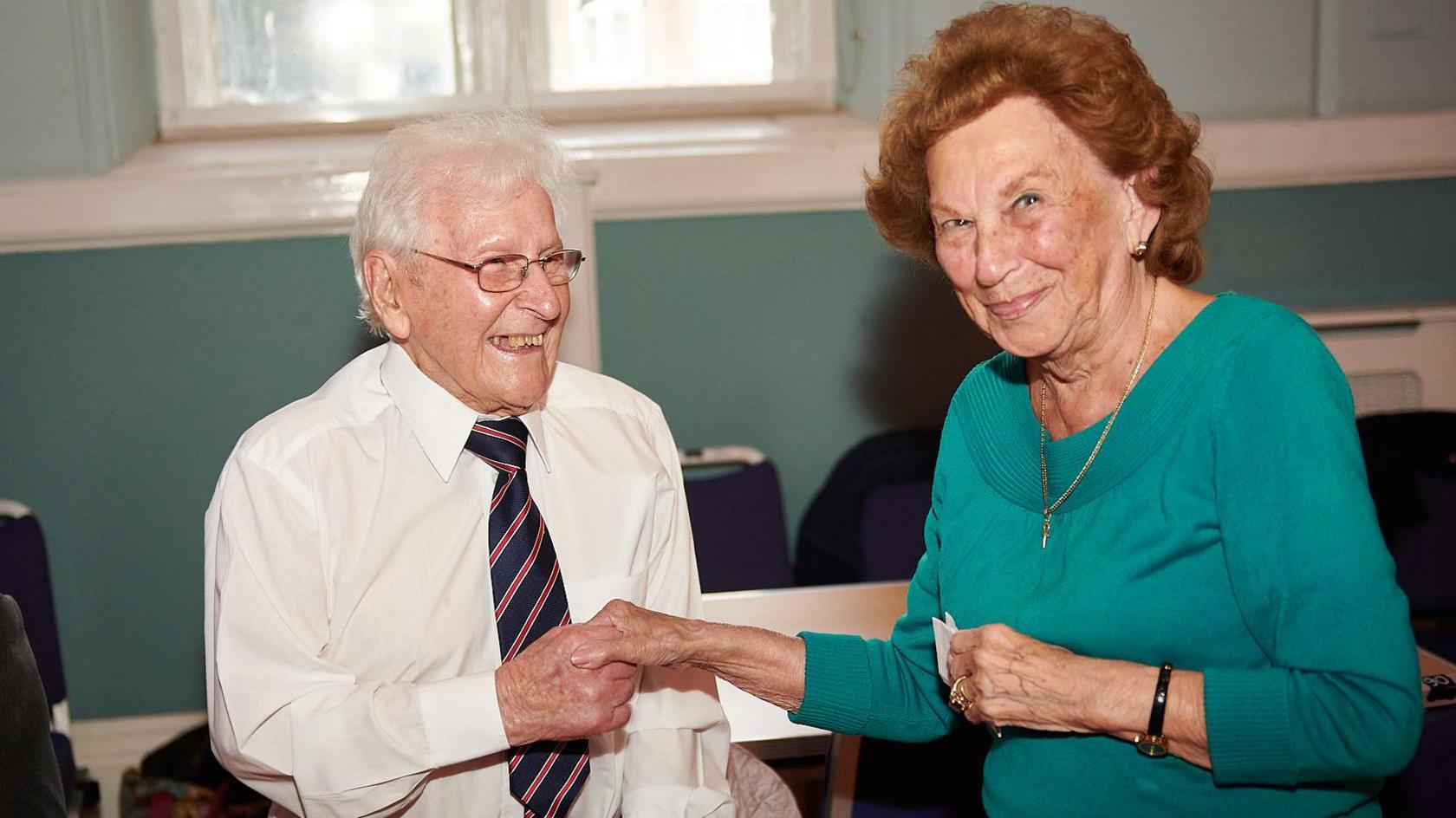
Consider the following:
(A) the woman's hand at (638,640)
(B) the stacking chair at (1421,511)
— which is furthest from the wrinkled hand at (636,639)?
(B) the stacking chair at (1421,511)

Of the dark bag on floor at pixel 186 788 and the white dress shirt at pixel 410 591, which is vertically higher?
the white dress shirt at pixel 410 591

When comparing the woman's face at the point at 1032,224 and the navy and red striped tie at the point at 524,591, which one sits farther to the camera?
the navy and red striped tie at the point at 524,591

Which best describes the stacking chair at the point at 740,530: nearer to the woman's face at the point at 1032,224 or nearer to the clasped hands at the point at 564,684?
the clasped hands at the point at 564,684

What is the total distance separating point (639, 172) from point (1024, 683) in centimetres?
250

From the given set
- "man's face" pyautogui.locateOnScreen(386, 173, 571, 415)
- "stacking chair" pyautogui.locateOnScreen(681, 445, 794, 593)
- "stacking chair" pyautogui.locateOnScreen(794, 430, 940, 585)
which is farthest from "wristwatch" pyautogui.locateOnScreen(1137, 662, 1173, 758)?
"stacking chair" pyautogui.locateOnScreen(681, 445, 794, 593)

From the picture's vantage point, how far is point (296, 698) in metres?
1.76

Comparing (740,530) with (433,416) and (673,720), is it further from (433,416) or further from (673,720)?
(433,416)

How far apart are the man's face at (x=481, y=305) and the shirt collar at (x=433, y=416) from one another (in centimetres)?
2

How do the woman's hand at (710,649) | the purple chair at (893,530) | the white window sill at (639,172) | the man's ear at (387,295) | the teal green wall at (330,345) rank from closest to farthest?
1. the woman's hand at (710,649)
2. the man's ear at (387,295)
3. the purple chair at (893,530)
4. the white window sill at (639,172)
5. the teal green wall at (330,345)

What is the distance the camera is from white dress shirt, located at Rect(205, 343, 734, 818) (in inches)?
68.9

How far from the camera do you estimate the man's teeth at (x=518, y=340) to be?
6.33 ft

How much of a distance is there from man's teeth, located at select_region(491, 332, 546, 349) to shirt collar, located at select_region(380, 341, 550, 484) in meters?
0.12

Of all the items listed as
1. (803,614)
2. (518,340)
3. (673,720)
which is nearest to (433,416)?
(518,340)

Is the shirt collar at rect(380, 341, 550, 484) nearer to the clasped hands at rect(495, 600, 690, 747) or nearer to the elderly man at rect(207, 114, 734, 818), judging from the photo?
the elderly man at rect(207, 114, 734, 818)
